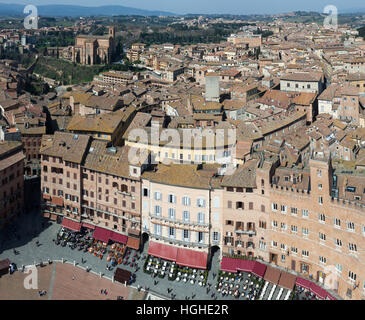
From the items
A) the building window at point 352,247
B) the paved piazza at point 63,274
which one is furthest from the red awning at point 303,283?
the paved piazza at point 63,274

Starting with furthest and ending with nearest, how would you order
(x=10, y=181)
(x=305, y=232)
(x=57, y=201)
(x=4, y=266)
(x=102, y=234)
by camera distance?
(x=57, y=201)
(x=10, y=181)
(x=102, y=234)
(x=4, y=266)
(x=305, y=232)

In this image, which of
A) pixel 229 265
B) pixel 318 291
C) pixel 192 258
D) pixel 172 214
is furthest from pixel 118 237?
pixel 318 291

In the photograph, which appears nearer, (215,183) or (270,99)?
(215,183)

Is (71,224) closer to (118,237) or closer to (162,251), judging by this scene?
(118,237)

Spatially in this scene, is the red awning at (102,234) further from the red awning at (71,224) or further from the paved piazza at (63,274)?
the red awning at (71,224)
